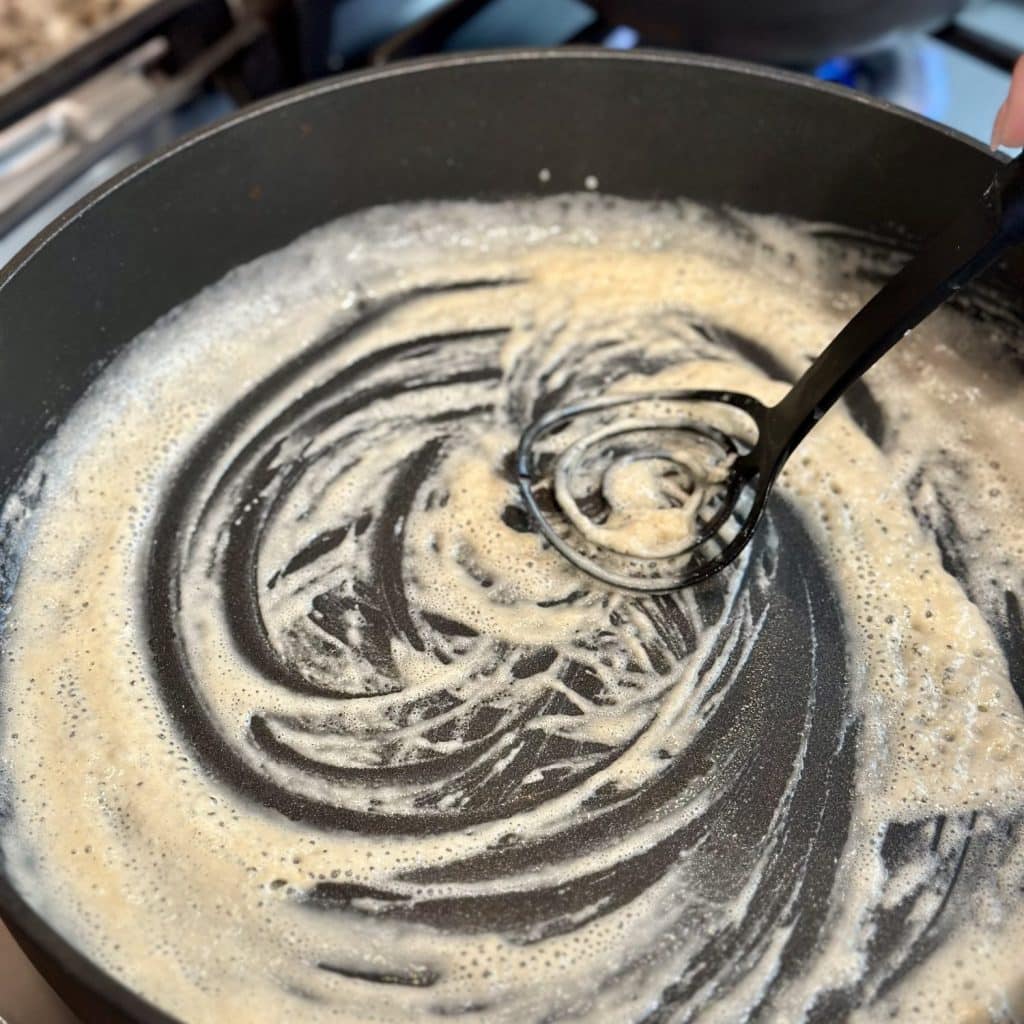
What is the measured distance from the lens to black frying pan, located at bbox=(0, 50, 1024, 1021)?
2.74ft

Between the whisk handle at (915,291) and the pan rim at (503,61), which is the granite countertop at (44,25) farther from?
the whisk handle at (915,291)

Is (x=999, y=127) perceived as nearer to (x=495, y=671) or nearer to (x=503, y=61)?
(x=503, y=61)

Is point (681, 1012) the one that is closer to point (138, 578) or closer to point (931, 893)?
point (931, 893)

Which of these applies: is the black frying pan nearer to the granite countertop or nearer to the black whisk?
the black whisk

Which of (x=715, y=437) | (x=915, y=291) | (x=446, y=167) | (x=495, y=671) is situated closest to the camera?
(x=915, y=291)

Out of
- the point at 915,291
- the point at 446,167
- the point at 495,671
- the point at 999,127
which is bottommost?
the point at 495,671

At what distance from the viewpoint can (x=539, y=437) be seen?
0.89 m

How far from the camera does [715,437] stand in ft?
2.88

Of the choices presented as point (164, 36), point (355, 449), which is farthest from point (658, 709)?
point (164, 36)

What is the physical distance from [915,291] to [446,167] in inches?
18.7

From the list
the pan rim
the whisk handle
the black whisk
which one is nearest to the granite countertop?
the pan rim

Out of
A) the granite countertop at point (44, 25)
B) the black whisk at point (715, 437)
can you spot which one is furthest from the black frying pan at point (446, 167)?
the granite countertop at point (44, 25)

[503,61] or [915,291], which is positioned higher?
[503,61]

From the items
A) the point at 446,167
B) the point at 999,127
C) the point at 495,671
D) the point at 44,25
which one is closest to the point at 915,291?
the point at 999,127
